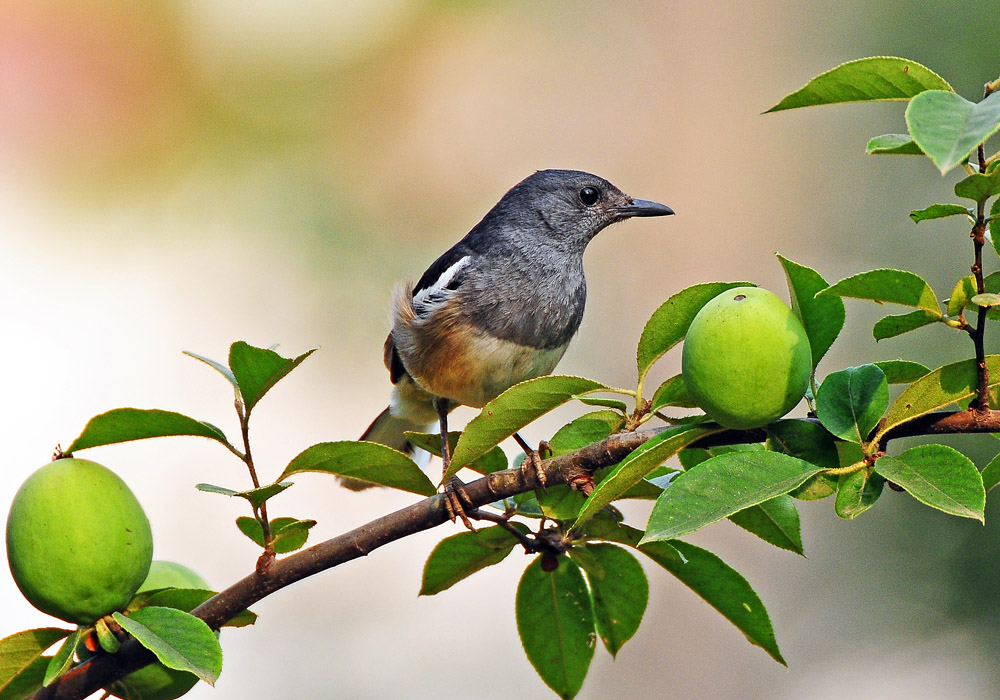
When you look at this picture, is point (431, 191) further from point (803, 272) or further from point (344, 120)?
point (803, 272)

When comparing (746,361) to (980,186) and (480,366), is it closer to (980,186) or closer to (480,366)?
(980,186)

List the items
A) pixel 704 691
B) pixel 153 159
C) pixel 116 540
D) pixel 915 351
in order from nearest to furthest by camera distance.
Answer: pixel 116 540 → pixel 915 351 → pixel 704 691 → pixel 153 159

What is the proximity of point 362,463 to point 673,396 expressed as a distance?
50 centimetres

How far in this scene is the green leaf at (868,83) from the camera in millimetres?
1179

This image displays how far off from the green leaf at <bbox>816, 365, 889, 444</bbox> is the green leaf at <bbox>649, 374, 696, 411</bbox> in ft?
0.62

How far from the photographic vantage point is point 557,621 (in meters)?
1.67

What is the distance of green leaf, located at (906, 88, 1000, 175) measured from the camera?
0.95m

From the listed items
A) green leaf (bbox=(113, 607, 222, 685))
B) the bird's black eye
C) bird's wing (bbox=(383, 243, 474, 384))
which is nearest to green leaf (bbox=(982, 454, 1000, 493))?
green leaf (bbox=(113, 607, 222, 685))

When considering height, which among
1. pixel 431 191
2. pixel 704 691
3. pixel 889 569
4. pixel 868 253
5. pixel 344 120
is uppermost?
pixel 344 120

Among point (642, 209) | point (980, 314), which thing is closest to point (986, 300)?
point (980, 314)

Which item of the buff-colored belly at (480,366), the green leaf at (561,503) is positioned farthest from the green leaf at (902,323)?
the buff-colored belly at (480,366)

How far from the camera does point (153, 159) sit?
8.22m

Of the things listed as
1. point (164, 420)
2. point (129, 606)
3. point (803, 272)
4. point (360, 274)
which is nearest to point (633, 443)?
point (803, 272)

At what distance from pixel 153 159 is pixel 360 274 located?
216 cm
